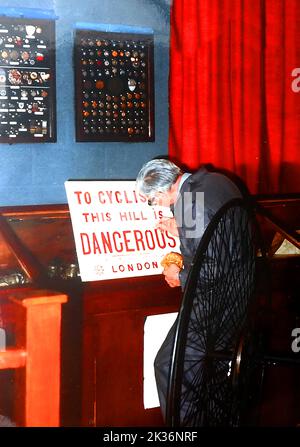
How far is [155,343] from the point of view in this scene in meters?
2.15

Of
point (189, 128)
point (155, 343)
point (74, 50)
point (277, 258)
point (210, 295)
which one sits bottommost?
point (155, 343)

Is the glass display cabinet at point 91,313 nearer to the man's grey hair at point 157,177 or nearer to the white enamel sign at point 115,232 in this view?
the white enamel sign at point 115,232

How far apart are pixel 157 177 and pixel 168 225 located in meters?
0.33

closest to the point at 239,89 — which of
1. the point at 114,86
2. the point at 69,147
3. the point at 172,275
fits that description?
the point at 114,86

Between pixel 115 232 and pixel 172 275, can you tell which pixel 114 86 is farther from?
pixel 172 275

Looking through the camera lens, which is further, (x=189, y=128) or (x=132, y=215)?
(x=189, y=128)

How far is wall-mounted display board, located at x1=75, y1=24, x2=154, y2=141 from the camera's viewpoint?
8.72ft

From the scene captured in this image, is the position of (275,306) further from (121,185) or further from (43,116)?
(43,116)

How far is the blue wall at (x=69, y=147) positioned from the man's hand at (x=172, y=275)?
30.2 inches

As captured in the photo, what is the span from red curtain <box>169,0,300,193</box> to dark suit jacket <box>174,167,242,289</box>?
0.84 meters

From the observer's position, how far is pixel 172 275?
2.15m

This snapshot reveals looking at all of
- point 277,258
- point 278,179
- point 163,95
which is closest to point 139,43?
point 163,95

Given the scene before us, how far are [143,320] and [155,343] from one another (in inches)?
4.4

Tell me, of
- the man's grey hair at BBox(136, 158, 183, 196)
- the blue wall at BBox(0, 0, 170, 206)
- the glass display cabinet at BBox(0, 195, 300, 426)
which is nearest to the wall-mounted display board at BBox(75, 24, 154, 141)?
the blue wall at BBox(0, 0, 170, 206)
